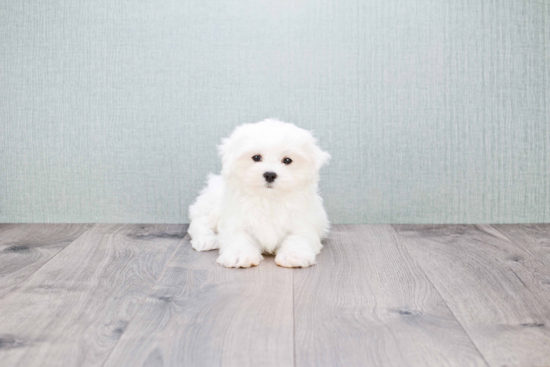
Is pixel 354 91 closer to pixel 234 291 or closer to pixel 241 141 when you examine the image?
pixel 241 141

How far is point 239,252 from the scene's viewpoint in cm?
187

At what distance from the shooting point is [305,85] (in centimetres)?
248

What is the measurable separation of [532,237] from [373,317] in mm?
1272

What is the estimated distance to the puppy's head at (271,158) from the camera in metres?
1.88

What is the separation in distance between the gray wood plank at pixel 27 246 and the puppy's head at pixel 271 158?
31.6 inches

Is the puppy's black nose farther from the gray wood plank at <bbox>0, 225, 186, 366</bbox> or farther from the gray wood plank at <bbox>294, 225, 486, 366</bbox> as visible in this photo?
the gray wood plank at <bbox>0, 225, 186, 366</bbox>

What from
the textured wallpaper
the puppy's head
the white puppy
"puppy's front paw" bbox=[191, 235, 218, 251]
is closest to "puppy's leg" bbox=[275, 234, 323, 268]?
the white puppy

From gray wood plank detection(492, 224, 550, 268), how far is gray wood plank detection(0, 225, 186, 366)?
149 cm

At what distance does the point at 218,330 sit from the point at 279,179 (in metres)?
0.69

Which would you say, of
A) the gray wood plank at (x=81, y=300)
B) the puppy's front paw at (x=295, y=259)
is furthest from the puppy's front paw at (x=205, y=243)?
the puppy's front paw at (x=295, y=259)

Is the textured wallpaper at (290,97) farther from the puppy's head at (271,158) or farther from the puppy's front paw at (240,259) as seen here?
the puppy's front paw at (240,259)

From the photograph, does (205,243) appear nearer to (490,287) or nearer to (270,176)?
(270,176)

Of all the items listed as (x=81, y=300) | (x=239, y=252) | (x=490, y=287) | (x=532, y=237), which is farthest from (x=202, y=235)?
(x=532, y=237)

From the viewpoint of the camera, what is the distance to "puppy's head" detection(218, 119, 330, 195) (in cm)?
188
